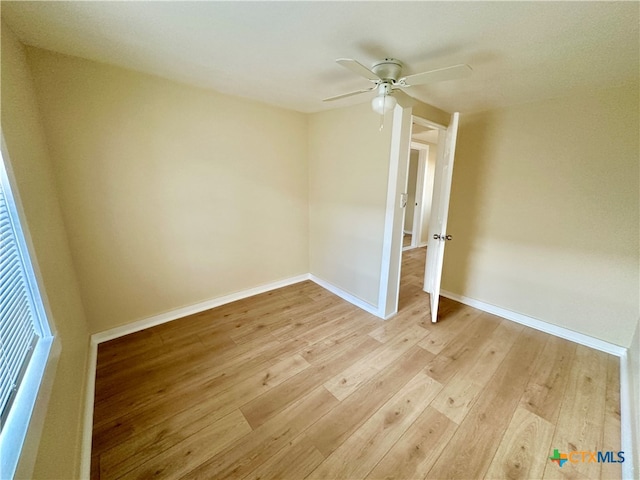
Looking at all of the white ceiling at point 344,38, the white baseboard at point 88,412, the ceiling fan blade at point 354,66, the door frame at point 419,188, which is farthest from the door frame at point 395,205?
the white baseboard at point 88,412

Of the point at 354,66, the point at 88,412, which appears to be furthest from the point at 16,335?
the point at 354,66

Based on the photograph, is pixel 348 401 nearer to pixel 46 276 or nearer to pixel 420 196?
pixel 46 276

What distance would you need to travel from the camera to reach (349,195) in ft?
9.11

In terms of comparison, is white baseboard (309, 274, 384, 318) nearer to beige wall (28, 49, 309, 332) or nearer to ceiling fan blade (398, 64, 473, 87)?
beige wall (28, 49, 309, 332)

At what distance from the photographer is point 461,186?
9.31 feet

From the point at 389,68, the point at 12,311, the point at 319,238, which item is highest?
the point at 389,68

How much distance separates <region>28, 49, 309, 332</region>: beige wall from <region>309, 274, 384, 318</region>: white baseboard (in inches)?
28.5

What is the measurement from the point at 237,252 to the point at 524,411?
2.74 m

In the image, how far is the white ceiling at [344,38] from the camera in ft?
3.65

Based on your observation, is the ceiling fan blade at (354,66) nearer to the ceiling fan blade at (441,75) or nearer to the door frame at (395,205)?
the ceiling fan blade at (441,75)

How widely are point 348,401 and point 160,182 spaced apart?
7.61 feet

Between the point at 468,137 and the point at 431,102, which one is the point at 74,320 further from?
the point at 468,137

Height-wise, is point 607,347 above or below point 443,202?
below

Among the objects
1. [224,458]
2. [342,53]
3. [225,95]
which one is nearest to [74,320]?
[224,458]
